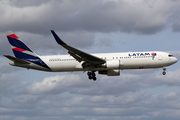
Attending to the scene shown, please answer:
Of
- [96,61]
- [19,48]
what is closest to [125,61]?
[96,61]

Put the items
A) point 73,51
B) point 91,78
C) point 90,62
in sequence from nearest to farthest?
1. point 73,51
2. point 90,62
3. point 91,78

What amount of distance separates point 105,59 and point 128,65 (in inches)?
162

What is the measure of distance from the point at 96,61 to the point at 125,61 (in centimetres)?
502

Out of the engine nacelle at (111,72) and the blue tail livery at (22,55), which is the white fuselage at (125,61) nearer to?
the blue tail livery at (22,55)

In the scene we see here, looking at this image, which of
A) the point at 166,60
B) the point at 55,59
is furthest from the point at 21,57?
the point at 166,60

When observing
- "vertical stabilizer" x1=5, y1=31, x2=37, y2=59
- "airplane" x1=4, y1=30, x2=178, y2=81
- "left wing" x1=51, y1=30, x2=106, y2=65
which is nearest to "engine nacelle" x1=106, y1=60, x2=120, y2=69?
"airplane" x1=4, y1=30, x2=178, y2=81

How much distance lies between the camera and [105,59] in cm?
4797

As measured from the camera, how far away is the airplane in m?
46.7

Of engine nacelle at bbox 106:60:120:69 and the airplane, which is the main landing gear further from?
engine nacelle at bbox 106:60:120:69

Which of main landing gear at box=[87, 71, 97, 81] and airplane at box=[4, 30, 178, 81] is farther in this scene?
main landing gear at box=[87, 71, 97, 81]

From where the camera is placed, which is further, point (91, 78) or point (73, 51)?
point (91, 78)

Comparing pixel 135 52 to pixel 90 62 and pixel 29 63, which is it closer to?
pixel 90 62

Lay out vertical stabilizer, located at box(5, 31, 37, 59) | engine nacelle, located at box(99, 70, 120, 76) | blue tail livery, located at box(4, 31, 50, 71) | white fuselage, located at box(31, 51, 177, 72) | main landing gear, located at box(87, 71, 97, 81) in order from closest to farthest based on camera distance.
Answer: white fuselage, located at box(31, 51, 177, 72)
blue tail livery, located at box(4, 31, 50, 71)
main landing gear, located at box(87, 71, 97, 81)
engine nacelle, located at box(99, 70, 120, 76)
vertical stabilizer, located at box(5, 31, 37, 59)

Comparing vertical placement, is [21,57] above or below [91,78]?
above
